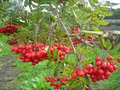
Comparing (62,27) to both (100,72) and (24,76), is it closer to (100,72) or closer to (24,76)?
(100,72)

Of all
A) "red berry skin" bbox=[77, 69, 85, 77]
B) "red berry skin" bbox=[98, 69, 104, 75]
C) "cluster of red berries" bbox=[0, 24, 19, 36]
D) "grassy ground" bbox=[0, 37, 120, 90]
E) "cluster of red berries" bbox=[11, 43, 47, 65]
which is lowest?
"grassy ground" bbox=[0, 37, 120, 90]

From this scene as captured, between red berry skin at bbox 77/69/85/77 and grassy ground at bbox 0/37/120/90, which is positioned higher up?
red berry skin at bbox 77/69/85/77

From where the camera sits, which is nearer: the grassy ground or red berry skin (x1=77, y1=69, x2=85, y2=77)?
red berry skin (x1=77, y1=69, x2=85, y2=77)

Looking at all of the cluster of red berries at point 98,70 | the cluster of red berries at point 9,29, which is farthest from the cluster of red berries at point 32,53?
the cluster of red berries at point 9,29

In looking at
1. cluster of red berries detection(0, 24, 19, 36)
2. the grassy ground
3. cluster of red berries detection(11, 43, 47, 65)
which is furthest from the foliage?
the grassy ground

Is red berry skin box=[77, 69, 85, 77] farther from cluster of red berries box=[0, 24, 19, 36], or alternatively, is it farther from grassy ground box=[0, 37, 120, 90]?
grassy ground box=[0, 37, 120, 90]

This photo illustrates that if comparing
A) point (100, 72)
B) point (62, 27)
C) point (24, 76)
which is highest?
point (62, 27)

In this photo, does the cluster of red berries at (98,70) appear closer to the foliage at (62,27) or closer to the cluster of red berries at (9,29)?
the foliage at (62,27)

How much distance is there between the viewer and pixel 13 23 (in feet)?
7.43

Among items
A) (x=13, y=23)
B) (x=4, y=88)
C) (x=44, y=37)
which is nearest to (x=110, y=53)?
(x=44, y=37)

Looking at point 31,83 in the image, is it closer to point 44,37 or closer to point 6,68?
point 6,68

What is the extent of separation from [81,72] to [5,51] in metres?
7.56

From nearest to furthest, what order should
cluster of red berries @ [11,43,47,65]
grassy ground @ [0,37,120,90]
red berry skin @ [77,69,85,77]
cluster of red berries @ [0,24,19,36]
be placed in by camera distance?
1. red berry skin @ [77,69,85,77]
2. cluster of red berries @ [11,43,47,65]
3. cluster of red berries @ [0,24,19,36]
4. grassy ground @ [0,37,120,90]

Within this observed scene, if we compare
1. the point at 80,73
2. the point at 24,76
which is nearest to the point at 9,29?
the point at 80,73
